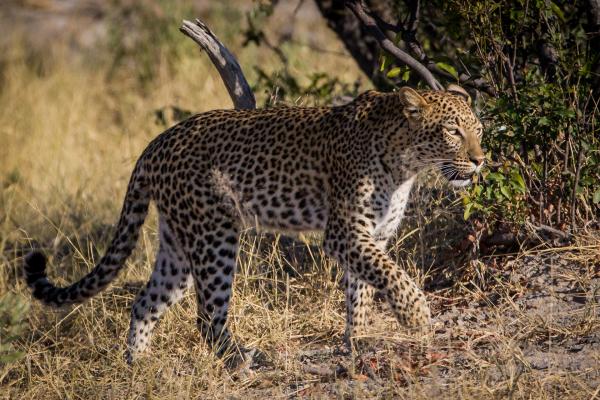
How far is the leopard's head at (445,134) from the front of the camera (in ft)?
21.4

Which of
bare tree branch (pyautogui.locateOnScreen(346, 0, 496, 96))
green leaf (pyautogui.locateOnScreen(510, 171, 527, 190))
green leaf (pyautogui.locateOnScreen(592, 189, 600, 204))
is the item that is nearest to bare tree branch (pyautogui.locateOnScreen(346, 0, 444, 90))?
bare tree branch (pyautogui.locateOnScreen(346, 0, 496, 96))

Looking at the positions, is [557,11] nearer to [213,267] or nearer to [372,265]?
[372,265]

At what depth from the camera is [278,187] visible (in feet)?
22.7

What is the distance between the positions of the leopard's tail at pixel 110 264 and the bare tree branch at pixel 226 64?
4.59ft

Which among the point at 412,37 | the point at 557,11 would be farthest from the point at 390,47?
the point at 557,11

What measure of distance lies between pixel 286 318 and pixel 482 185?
1525 millimetres

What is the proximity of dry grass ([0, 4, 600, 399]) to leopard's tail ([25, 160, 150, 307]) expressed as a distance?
31cm

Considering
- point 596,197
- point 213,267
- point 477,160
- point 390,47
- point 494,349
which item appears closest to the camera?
point 494,349

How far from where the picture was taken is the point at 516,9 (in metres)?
7.42

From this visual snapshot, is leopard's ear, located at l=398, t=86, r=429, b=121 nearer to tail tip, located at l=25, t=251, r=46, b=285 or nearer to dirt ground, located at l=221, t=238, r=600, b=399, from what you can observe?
dirt ground, located at l=221, t=238, r=600, b=399

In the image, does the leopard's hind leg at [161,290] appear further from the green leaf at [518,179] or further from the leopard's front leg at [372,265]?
the green leaf at [518,179]

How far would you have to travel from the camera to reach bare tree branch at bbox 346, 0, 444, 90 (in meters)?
7.53

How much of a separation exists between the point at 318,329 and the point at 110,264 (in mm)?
1436

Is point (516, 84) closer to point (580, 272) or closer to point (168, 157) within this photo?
point (580, 272)
